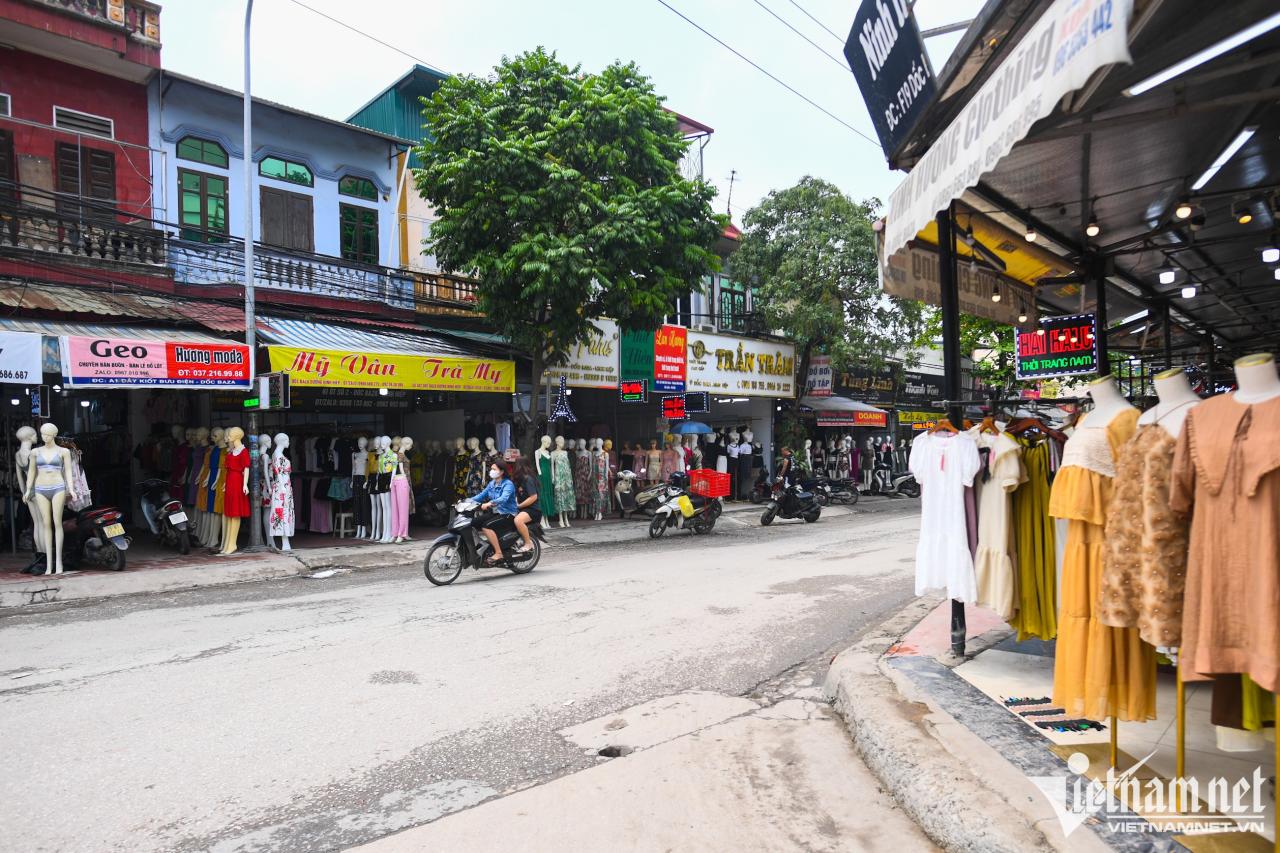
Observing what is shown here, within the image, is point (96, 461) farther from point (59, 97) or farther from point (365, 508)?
point (59, 97)

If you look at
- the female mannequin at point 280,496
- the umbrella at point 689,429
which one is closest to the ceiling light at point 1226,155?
the female mannequin at point 280,496

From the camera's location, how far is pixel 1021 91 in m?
3.16

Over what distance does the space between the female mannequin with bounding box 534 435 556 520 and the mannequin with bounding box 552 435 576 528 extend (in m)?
0.09

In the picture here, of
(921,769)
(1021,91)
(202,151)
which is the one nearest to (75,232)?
(202,151)

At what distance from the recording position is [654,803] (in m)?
3.59

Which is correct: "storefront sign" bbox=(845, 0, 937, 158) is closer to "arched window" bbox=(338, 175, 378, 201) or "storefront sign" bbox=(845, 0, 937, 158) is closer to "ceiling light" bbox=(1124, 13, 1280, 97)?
"ceiling light" bbox=(1124, 13, 1280, 97)

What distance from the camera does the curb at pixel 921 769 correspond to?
116 inches

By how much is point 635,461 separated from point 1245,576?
618 inches

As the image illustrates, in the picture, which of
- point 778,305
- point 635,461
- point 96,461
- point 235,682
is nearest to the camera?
point 235,682

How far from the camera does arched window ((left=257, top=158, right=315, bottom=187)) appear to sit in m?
14.8

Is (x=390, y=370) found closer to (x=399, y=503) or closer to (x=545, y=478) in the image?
(x=399, y=503)

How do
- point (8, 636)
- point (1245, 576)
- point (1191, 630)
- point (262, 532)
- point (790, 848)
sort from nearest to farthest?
point (1245, 576) → point (1191, 630) → point (790, 848) → point (8, 636) → point (262, 532)

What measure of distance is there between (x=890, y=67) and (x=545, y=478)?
454 inches

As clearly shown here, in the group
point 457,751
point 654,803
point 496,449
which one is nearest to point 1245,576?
point 654,803
